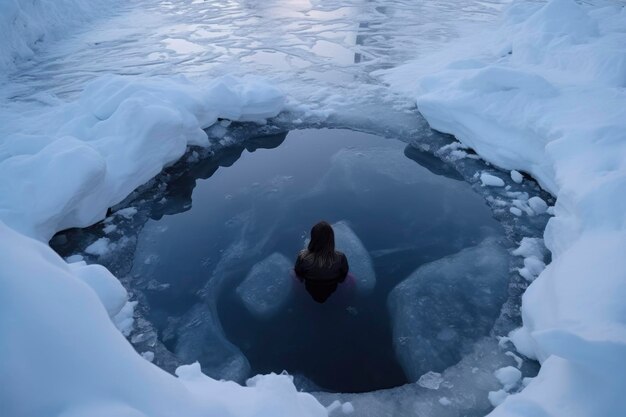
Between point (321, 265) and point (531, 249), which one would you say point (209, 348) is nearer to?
point (321, 265)

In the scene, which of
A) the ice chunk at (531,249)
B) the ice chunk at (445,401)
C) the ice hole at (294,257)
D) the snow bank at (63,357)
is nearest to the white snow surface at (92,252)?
the snow bank at (63,357)

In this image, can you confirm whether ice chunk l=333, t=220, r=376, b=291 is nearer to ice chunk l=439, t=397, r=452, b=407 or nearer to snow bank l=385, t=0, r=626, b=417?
ice chunk l=439, t=397, r=452, b=407

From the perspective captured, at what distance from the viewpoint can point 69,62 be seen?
9508 millimetres

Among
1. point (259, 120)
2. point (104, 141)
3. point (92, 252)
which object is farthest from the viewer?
point (259, 120)

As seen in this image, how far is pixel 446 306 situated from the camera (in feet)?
13.4

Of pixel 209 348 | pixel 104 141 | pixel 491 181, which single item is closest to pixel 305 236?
pixel 209 348

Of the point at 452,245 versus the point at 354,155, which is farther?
the point at 354,155

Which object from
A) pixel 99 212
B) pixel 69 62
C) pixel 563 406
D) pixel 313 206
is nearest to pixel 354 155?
pixel 313 206

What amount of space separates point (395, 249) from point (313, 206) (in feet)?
4.07

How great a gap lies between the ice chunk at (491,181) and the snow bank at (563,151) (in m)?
0.34

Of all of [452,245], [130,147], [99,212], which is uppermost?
[130,147]

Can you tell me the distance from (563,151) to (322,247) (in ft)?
10.1

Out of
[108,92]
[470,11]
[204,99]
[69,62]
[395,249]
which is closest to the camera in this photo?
[395,249]

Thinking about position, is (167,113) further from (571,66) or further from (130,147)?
(571,66)
